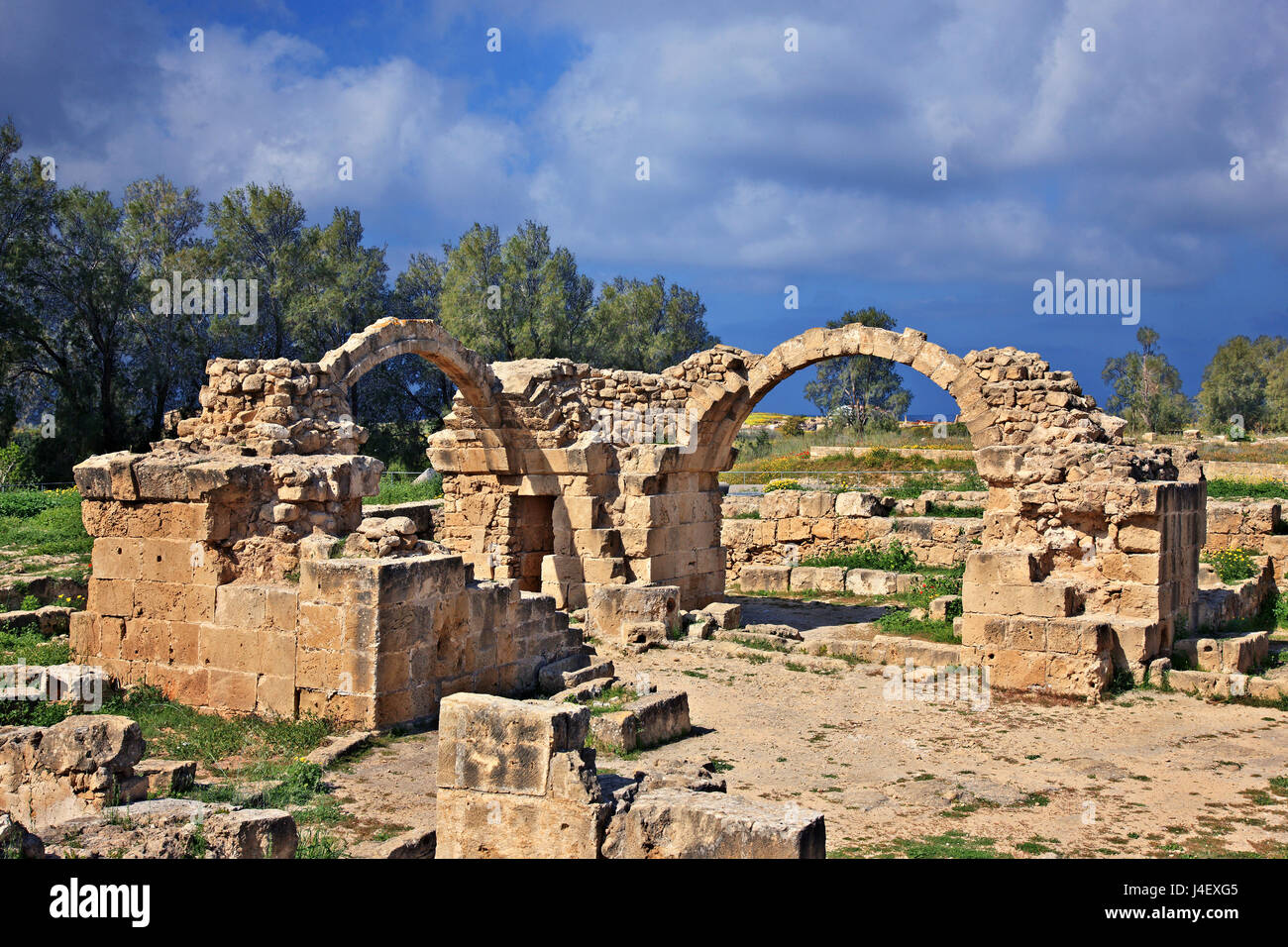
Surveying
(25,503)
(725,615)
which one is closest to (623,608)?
(725,615)

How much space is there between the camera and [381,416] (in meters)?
33.8

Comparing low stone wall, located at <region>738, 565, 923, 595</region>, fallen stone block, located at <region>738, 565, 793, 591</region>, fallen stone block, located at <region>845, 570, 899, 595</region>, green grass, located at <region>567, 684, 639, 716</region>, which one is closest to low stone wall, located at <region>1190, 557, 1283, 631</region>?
low stone wall, located at <region>738, 565, 923, 595</region>

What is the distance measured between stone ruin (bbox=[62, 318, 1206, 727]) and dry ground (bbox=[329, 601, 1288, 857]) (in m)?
0.86

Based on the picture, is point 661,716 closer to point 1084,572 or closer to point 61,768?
point 61,768

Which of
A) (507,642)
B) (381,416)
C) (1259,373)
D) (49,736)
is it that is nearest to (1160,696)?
(507,642)

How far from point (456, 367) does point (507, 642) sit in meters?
4.76

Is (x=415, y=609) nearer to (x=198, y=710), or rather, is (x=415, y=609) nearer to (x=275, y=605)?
(x=275, y=605)

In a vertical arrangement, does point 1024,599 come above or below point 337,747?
above

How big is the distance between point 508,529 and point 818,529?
272 inches

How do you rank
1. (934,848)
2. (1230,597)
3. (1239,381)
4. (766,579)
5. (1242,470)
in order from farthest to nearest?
(1239,381)
(1242,470)
(766,579)
(1230,597)
(934,848)

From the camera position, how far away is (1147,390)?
45.0 meters

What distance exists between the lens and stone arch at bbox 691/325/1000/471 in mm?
12234

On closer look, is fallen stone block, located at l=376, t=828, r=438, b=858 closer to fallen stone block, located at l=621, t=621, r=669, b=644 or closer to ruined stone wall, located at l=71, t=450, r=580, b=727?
ruined stone wall, located at l=71, t=450, r=580, b=727

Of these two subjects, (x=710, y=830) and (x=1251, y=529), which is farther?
(x=1251, y=529)
